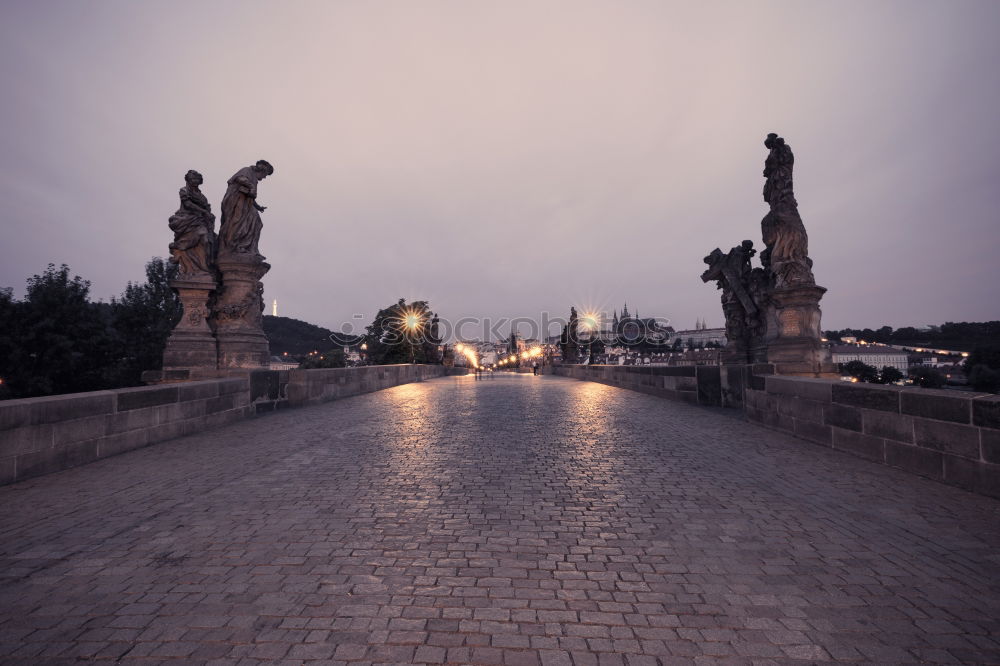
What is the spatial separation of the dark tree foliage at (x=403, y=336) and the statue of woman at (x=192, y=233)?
117 ft

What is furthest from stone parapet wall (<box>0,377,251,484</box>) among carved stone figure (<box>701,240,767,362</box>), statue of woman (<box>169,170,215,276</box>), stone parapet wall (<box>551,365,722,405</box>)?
carved stone figure (<box>701,240,767,362</box>)

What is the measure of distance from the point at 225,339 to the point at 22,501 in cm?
631

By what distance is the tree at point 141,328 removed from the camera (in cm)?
2659

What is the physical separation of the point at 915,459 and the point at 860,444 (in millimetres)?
743

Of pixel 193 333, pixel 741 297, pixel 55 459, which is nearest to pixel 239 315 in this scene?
pixel 193 333

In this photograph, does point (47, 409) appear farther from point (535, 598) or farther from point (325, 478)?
point (535, 598)

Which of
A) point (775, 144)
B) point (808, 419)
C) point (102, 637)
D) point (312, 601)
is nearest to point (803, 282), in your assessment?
point (775, 144)

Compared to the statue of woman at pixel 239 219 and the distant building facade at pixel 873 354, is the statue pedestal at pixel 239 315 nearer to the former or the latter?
the statue of woman at pixel 239 219

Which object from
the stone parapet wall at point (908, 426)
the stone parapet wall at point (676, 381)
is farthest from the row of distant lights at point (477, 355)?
the stone parapet wall at point (908, 426)

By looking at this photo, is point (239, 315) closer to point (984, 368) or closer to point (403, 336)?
point (984, 368)

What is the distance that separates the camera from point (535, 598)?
244 cm

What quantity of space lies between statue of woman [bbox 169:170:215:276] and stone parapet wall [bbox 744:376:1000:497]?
37.3 ft

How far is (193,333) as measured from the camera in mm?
9719

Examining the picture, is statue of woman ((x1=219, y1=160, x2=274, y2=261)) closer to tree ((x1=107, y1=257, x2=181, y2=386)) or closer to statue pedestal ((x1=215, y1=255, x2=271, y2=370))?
statue pedestal ((x1=215, y1=255, x2=271, y2=370))
